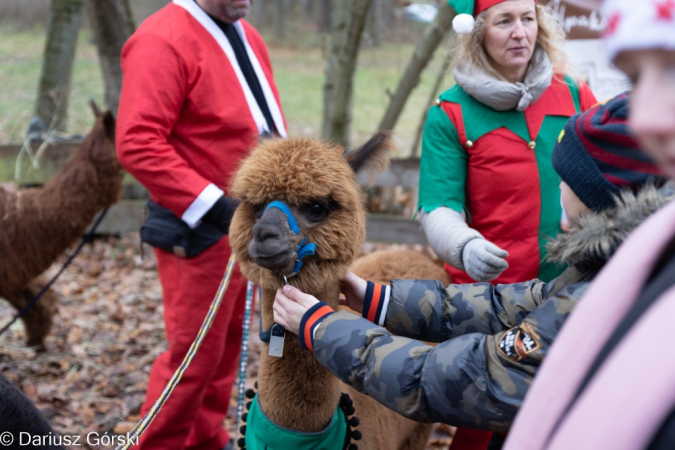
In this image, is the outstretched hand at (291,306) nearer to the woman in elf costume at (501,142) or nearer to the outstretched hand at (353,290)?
the outstretched hand at (353,290)

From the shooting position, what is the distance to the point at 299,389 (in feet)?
6.86

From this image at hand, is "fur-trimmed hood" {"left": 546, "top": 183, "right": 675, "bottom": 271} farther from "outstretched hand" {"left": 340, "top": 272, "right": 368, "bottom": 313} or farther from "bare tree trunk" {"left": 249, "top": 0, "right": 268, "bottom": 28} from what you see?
"bare tree trunk" {"left": 249, "top": 0, "right": 268, "bottom": 28}

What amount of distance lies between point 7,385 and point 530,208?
7.16ft

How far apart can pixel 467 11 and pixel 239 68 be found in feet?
3.72

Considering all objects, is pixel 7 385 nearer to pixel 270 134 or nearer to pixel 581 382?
pixel 270 134

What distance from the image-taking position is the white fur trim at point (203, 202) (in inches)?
108

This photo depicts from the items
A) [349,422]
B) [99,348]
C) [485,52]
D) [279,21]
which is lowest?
[99,348]

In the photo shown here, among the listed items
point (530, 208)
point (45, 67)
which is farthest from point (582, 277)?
point (45, 67)

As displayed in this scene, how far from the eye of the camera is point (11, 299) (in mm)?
4484

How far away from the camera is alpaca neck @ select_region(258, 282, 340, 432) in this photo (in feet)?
6.86

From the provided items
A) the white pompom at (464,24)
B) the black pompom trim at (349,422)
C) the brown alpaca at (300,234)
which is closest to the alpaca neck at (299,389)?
the brown alpaca at (300,234)

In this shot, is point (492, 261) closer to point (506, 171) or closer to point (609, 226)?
point (506, 171)

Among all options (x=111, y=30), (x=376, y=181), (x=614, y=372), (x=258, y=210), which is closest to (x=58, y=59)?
(x=111, y=30)

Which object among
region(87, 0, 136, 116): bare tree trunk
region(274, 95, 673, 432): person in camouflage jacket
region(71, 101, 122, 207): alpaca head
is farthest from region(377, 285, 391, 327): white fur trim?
region(87, 0, 136, 116): bare tree trunk
